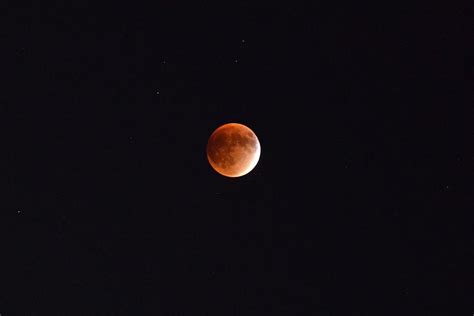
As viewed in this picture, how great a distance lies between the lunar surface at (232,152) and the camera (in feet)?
6.18

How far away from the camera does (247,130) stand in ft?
6.66

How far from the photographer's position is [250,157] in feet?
6.35

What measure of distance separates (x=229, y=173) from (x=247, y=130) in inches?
9.0

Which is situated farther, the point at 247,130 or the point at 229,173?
the point at 247,130

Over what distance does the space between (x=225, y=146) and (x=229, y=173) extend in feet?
0.34

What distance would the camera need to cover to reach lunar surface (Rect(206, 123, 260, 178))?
1883mm

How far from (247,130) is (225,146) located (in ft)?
0.55

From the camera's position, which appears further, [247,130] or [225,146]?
[247,130]

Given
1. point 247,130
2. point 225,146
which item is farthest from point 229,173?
point 247,130

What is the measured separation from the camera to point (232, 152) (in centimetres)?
190

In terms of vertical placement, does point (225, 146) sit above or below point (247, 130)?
below

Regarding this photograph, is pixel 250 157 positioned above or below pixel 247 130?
below

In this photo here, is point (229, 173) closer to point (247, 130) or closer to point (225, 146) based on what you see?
point (225, 146)

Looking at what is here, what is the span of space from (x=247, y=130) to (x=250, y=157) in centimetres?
14
